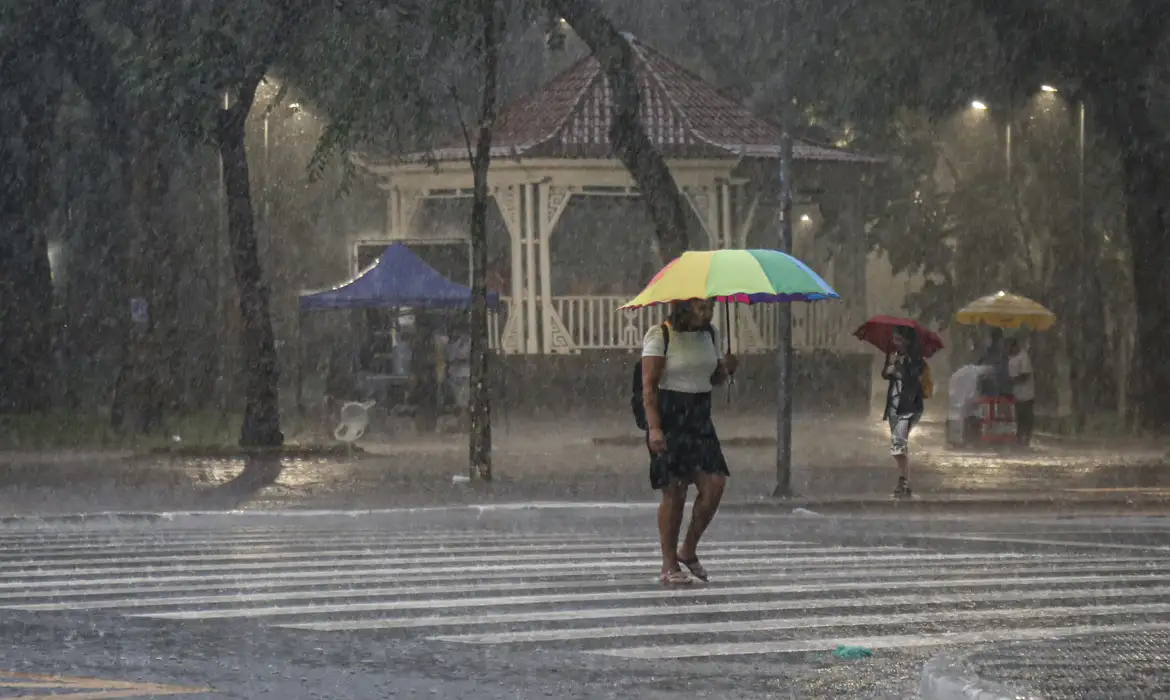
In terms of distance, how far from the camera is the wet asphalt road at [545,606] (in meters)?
8.56

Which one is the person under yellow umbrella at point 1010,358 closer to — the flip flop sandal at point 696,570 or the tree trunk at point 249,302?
the tree trunk at point 249,302

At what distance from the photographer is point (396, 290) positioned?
29641mm

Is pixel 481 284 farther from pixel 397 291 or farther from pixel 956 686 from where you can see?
pixel 956 686

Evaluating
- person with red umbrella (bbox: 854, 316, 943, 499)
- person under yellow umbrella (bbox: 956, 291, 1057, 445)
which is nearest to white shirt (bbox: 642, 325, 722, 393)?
person with red umbrella (bbox: 854, 316, 943, 499)

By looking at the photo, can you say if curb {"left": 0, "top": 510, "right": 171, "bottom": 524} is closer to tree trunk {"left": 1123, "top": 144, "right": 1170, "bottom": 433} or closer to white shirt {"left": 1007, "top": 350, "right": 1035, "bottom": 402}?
white shirt {"left": 1007, "top": 350, "right": 1035, "bottom": 402}

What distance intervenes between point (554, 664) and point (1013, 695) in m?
2.44

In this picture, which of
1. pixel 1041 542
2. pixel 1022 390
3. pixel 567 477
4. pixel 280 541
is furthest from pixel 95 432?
pixel 1041 542

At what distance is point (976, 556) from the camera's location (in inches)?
543

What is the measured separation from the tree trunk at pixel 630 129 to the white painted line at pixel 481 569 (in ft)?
34.8

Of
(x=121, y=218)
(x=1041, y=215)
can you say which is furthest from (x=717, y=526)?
(x=1041, y=215)

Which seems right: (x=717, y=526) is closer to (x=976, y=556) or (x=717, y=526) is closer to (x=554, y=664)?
(x=976, y=556)

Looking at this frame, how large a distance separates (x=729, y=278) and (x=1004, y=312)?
18301mm

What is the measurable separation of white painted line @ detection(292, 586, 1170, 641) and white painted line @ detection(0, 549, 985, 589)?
7.01ft

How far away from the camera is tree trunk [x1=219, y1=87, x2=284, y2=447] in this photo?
25.7m
